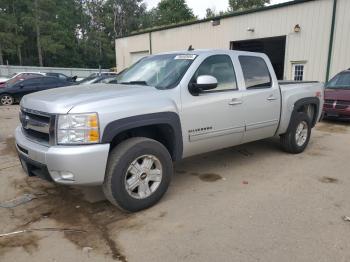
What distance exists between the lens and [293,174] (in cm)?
506

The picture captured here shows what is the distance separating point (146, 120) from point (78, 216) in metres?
1.36

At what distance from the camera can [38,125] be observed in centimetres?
353

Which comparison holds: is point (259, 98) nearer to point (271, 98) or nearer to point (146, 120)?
point (271, 98)

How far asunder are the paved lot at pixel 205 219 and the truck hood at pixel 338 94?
489 centimetres

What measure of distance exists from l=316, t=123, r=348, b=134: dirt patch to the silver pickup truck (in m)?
4.22

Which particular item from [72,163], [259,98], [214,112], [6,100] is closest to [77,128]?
[72,163]

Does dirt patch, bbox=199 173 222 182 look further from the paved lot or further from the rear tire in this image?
the rear tire

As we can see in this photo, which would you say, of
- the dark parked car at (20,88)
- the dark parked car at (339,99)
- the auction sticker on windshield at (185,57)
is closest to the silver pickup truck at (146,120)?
the auction sticker on windshield at (185,57)

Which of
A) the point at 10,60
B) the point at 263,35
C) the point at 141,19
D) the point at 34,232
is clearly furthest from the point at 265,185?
the point at 141,19

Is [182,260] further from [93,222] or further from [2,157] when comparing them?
[2,157]

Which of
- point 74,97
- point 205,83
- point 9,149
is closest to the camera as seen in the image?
point 74,97

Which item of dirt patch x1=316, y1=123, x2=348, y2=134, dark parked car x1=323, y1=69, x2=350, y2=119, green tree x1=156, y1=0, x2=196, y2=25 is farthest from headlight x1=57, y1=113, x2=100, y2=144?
green tree x1=156, y1=0, x2=196, y2=25

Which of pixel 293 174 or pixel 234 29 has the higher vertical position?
pixel 234 29

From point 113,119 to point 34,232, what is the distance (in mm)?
1431
